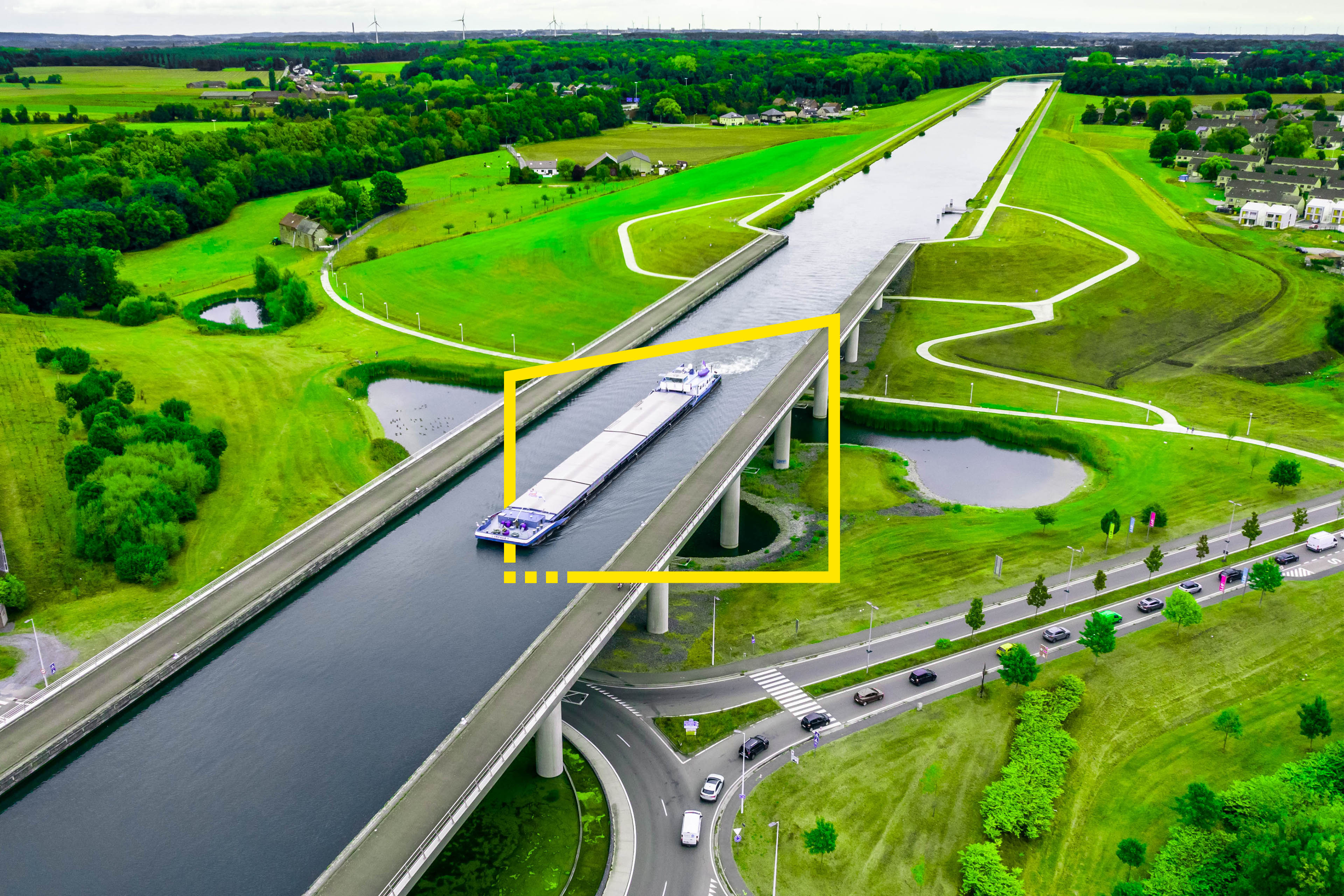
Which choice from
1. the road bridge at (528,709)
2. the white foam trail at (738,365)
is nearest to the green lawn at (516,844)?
the road bridge at (528,709)

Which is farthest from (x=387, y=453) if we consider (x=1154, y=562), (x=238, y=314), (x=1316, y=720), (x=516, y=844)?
(x=1316, y=720)

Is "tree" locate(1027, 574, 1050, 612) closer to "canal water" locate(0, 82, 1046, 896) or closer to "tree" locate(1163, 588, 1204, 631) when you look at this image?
"tree" locate(1163, 588, 1204, 631)

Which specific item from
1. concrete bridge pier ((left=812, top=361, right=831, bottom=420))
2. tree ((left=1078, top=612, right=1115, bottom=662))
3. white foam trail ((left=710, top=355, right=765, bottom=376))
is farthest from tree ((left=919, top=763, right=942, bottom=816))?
white foam trail ((left=710, top=355, right=765, bottom=376))

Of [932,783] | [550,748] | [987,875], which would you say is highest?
[550,748]

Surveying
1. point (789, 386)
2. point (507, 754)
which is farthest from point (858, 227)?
point (507, 754)

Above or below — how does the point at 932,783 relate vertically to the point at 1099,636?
below

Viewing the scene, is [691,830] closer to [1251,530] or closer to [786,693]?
[786,693]

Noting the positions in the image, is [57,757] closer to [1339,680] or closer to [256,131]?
[1339,680]
